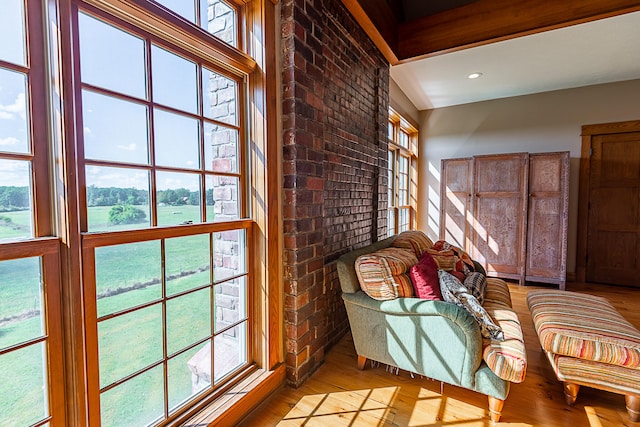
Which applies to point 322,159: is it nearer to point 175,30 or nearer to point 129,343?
point 175,30

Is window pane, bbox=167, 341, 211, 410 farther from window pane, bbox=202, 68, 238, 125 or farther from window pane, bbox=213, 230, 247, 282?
window pane, bbox=202, 68, 238, 125

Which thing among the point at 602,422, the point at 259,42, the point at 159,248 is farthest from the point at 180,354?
the point at 602,422

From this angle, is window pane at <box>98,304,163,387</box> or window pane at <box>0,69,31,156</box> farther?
window pane at <box>98,304,163,387</box>

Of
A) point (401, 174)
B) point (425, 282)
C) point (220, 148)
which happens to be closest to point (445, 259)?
point (425, 282)

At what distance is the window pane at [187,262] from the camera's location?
1.37 m

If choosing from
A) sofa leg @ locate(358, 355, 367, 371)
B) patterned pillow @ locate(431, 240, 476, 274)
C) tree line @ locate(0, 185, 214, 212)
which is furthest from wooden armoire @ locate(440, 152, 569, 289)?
tree line @ locate(0, 185, 214, 212)

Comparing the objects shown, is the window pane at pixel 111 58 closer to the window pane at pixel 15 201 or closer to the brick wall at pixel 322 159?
the window pane at pixel 15 201

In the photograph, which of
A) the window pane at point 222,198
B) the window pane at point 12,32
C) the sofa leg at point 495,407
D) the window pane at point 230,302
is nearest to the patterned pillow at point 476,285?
the sofa leg at point 495,407

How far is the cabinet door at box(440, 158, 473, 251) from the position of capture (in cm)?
440

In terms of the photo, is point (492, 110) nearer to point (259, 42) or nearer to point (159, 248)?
point (259, 42)

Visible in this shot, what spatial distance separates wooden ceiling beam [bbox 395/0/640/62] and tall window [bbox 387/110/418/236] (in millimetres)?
1117

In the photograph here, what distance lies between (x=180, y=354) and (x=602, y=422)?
230 centimetres

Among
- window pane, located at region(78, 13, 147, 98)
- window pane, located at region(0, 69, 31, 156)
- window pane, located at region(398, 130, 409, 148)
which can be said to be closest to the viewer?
window pane, located at region(0, 69, 31, 156)

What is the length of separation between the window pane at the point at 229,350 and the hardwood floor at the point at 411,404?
0.28 meters
